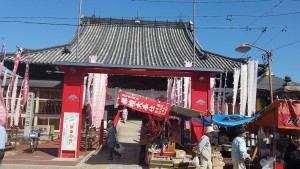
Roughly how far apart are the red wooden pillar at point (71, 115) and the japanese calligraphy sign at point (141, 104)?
146 inches

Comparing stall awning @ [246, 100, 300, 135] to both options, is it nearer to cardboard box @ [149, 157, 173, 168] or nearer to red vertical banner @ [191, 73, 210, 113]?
cardboard box @ [149, 157, 173, 168]

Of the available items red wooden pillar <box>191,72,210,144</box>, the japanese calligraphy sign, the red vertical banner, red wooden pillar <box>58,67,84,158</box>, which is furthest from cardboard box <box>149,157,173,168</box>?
red wooden pillar <box>58,67,84,158</box>

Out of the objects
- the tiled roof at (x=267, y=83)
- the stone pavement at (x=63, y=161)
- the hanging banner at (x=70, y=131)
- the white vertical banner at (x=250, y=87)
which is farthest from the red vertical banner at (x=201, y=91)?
the hanging banner at (x=70, y=131)

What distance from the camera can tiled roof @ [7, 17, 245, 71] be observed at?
24984 millimetres

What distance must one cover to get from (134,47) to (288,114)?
20.7 meters

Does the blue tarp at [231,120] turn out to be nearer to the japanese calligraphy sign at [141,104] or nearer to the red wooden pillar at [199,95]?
the red wooden pillar at [199,95]

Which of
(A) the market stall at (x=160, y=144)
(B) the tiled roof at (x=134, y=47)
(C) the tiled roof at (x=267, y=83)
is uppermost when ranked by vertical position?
(B) the tiled roof at (x=134, y=47)

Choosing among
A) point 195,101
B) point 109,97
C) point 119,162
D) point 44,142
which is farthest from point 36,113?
point 195,101

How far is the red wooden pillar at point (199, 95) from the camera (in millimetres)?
14797

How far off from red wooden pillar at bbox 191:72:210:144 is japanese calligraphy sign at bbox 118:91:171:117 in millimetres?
3486

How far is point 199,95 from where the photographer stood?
14914mm

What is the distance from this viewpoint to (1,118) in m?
10.4

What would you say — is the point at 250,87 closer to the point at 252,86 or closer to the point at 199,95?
the point at 252,86

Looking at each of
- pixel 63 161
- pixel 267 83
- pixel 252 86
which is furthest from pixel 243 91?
pixel 63 161
